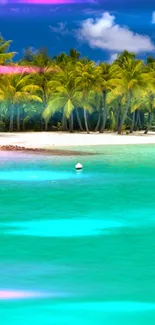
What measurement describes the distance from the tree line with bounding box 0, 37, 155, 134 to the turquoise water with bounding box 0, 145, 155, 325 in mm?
37063

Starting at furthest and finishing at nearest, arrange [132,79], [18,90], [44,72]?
[44,72] < [18,90] < [132,79]

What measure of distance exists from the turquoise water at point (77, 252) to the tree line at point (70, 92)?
122 ft

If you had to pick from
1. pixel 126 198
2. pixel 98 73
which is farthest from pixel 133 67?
pixel 126 198

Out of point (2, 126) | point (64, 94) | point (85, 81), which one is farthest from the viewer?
point (2, 126)

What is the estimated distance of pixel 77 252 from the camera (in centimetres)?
Answer: 1150

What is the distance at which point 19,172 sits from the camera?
1049 inches

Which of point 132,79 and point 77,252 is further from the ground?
point 132,79

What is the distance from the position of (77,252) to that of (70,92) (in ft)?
179

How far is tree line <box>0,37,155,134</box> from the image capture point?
63.3 meters

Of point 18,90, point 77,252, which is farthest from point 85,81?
point 77,252

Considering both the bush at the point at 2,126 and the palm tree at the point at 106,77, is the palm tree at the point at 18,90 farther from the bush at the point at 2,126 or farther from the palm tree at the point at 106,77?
the palm tree at the point at 106,77

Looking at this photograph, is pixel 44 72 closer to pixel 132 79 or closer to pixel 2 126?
pixel 2 126

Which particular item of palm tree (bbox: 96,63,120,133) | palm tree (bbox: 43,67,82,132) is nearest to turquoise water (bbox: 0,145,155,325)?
palm tree (bbox: 43,67,82,132)

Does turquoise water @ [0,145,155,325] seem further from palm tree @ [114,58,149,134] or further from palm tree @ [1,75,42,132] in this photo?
palm tree @ [1,75,42,132]
